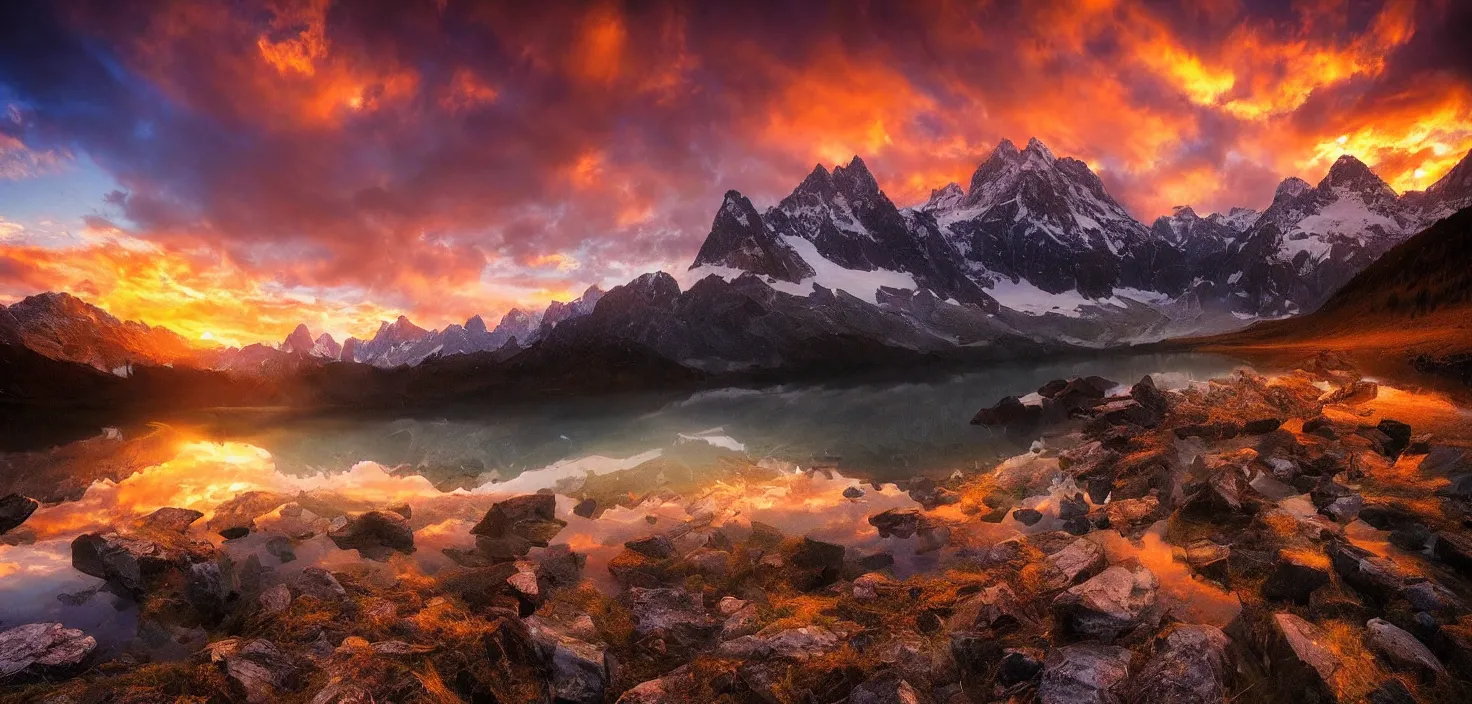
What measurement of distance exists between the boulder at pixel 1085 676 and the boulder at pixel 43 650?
1651cm

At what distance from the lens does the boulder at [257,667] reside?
1004 centimetres

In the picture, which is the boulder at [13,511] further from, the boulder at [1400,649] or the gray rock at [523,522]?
the boulder at [1400,649]

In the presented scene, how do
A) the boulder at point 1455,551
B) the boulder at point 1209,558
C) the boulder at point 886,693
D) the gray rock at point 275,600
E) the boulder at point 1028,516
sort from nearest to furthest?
1. the boulder at point 886,693
2. the boulder at point 1455,551
3. the boulder at point 1209,558
4. the gray rock at point 275,600
5. the boulder at point 1028,516

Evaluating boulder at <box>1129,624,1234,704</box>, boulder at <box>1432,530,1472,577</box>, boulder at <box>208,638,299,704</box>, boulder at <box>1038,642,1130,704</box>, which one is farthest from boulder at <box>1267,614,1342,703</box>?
boulder at <box>208,638,299,704</box>

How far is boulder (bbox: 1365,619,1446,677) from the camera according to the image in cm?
850

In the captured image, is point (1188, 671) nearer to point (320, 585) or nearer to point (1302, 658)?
point (1302, 658)

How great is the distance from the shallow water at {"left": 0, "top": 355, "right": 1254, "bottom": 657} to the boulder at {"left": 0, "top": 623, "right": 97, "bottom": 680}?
0.91 metres

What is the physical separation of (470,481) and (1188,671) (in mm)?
26884

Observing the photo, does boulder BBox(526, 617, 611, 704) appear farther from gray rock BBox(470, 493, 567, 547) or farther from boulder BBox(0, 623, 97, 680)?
boulder BBox(0, 623, 97, 680)

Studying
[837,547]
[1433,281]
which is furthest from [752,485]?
[1433,281]

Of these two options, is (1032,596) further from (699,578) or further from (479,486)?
(479,486)

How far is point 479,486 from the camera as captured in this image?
2664 cm

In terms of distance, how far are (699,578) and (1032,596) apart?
7.44 meters

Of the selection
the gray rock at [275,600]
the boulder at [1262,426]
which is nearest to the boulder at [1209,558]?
the boulder at [1262,426]
